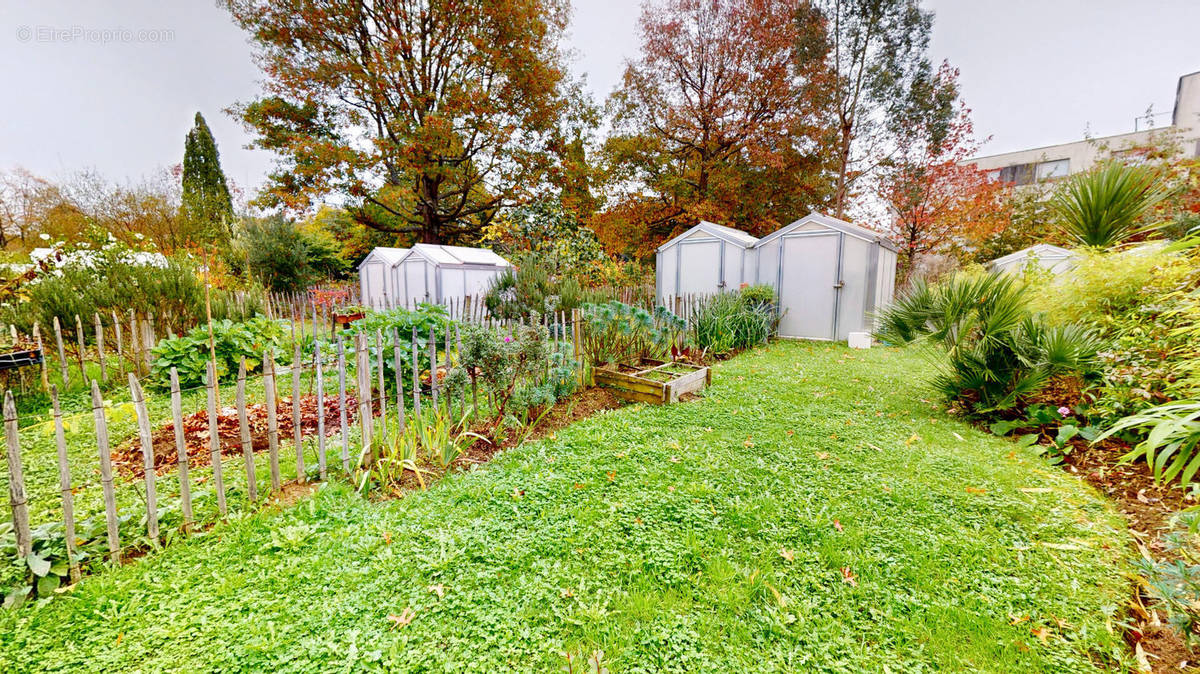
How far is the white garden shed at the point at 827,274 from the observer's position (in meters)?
9.34

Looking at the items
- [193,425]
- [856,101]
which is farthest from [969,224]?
[193,425]

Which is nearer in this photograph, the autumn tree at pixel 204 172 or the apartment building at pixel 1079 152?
the autumn tree at pixel 204 172

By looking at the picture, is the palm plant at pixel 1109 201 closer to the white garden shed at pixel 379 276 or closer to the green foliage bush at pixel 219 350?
the green foliage bush at pixel 219 350

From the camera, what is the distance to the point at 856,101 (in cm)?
1493

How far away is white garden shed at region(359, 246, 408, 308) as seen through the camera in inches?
491

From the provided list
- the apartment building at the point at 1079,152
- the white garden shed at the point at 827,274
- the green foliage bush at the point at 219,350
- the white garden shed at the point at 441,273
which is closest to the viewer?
the green foliage bush at the point at 219,350

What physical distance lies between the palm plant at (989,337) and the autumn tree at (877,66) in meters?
13.2

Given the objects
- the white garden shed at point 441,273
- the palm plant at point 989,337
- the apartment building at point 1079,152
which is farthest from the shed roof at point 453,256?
the apartment building at point 1079,152

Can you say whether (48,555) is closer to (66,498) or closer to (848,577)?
(66,498)

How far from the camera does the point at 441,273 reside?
1102 cm

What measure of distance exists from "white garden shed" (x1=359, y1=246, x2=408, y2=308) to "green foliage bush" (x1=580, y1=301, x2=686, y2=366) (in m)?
8.72

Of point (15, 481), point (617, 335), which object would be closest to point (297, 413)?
point (15, 481)

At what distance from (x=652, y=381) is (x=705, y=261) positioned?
23.1ft

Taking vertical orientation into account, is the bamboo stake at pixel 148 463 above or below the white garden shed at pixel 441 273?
below
